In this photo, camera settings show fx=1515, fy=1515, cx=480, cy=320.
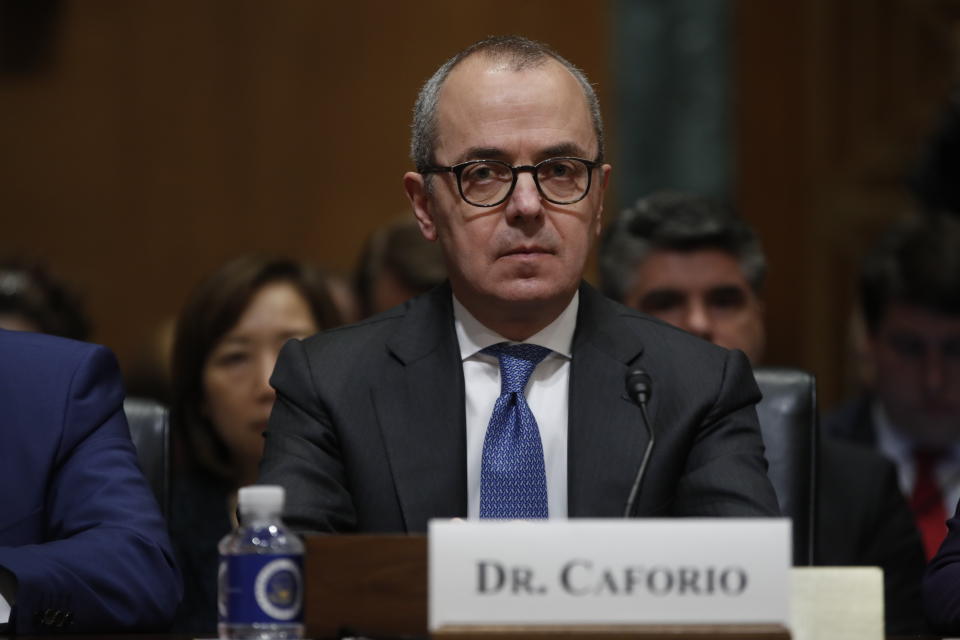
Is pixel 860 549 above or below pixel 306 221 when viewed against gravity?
below

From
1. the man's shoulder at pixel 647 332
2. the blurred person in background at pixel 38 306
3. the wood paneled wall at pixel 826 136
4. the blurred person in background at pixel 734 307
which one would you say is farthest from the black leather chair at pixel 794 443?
the wood paneled wall at pixel 826 136

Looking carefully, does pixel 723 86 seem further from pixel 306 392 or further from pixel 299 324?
pixel 306 392

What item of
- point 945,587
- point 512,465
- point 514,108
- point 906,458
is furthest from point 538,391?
point 906,458

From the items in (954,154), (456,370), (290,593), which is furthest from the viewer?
(954,154)

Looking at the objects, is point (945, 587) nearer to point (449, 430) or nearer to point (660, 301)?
point (449, 430)

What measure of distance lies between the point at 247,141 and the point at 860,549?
350cm

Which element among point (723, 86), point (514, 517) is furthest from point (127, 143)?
point (514, 517)

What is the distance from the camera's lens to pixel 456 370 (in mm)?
2289

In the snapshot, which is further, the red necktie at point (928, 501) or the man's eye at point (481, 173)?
the red necktie at point (928, 501)

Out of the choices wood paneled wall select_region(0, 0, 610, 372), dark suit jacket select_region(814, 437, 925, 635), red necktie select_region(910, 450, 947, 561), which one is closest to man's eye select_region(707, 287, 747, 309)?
dark suit jacket select_region(814, 437, 925, 635)

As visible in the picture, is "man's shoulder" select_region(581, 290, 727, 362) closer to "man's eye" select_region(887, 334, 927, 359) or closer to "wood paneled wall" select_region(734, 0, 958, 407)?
"man's eye" select_region(887, 334, 927, 359)

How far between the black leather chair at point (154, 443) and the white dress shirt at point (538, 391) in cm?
61

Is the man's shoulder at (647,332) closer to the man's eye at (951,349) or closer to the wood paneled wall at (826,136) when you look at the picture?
the man's eye at (951,349)

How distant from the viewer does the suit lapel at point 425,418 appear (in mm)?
2195
